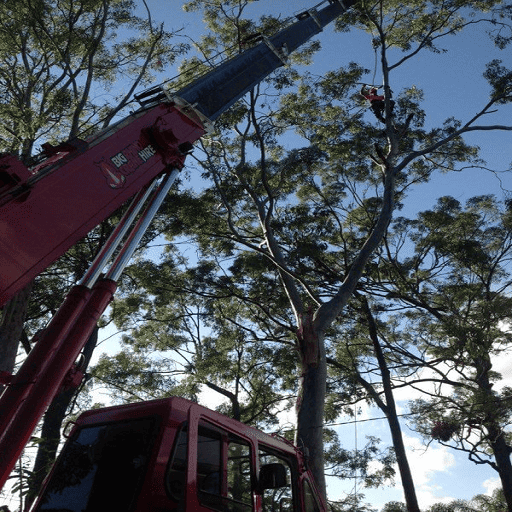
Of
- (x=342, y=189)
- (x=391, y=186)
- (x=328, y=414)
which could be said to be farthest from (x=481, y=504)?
(x=391, y=186)

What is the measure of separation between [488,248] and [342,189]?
5.32m

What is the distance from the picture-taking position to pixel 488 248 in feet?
51.0

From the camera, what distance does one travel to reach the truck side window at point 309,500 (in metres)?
4.81

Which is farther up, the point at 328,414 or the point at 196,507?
the point at 328,414

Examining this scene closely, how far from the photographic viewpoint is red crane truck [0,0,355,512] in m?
2.96

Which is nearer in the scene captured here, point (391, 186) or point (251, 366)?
point (391, 186)

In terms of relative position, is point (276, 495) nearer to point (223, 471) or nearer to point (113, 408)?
point (223, 471)

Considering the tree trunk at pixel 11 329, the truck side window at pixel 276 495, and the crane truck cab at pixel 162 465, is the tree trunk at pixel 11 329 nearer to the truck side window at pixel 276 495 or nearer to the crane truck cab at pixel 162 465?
the crane truck cab at pixel 162 465

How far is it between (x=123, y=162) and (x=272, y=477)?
299 centimetres

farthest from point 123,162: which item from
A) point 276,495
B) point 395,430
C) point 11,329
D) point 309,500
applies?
point 395,430

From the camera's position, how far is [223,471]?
3.91m

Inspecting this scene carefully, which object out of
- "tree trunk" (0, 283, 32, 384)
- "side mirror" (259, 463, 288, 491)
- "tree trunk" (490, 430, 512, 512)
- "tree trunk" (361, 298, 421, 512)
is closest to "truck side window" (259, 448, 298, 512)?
"side mirror" (259, 463, 288, 491)

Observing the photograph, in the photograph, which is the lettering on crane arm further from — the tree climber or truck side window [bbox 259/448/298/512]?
the tree climber

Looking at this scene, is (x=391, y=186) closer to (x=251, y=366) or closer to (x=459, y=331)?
(x=459, y=331)
